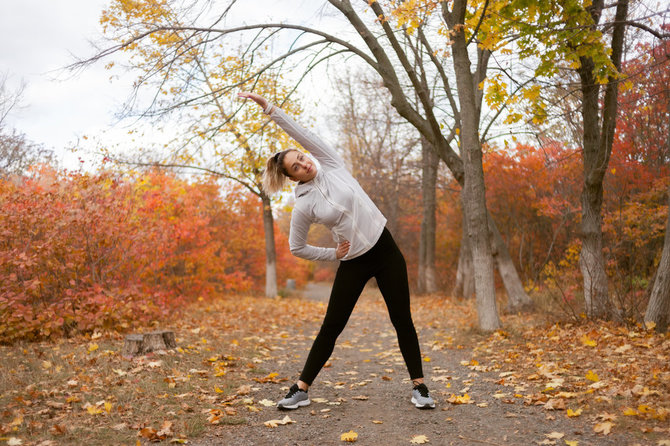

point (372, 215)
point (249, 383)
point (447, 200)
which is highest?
point (447, 200)

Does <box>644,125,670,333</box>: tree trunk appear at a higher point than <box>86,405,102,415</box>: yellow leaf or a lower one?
higher

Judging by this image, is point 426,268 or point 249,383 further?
point 426,268

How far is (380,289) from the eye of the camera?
3980 millimetres

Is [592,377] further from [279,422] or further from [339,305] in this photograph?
[279,422]

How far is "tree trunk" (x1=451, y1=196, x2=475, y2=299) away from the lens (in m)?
14.4

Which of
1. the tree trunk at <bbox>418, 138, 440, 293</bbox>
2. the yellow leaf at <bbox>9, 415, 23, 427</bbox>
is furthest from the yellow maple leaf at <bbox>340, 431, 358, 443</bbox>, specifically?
the tree trunk at <bbox>418, 138, 440, 293</bbox>

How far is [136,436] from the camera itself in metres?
3.34

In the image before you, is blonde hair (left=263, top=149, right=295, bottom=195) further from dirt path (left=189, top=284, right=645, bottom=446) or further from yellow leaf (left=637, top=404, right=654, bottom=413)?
yellow leaf (left=637, top=404, right=654, bottom=413)

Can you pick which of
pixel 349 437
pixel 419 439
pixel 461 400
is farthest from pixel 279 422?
pixel 461 400

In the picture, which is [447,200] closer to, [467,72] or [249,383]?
[467,72]

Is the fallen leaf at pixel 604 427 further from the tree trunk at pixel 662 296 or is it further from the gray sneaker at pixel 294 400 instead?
the tree trunk at pixel 662 296

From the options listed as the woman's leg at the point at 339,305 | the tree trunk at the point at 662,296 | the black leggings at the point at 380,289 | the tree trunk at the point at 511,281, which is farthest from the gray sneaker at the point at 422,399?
the tree trunk at the point at 511,281

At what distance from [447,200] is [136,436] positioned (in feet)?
56.5

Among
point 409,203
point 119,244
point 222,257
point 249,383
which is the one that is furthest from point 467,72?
point 409,203
